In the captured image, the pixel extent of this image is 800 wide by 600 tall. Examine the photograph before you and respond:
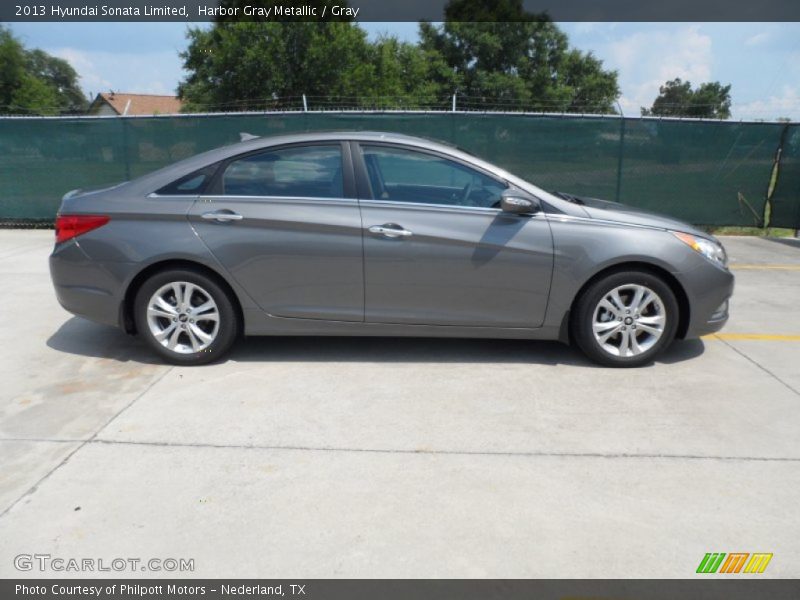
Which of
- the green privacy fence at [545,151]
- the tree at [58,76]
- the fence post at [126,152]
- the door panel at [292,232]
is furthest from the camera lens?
the tree at [58,76]

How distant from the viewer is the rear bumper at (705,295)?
463 centimetres

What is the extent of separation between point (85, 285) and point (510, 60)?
143 ft

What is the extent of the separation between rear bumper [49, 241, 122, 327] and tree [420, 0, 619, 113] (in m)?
37.6

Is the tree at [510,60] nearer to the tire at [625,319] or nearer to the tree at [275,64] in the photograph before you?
the tree at [275,64]

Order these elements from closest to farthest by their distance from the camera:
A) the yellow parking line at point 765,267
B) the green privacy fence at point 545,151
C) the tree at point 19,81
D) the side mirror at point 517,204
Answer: the side mirror at point 517,204
the yellow parking line at point 765,267
the green privacy fence at point 545,151
the tree at point 19,81

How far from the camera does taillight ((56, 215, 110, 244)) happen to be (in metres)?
4.72

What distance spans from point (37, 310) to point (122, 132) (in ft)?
17.2

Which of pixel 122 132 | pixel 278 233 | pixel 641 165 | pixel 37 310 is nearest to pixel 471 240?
pixel 278 233

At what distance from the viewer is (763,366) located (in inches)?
191

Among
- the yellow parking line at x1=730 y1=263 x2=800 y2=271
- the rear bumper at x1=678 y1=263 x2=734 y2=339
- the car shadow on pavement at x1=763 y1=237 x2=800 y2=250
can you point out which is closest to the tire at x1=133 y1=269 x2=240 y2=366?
the rear bumper at x1=678 y1=263 x2=734 y2=339

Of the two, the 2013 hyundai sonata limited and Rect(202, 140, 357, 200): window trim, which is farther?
Rect(202, 140, 357, 200): window trim
